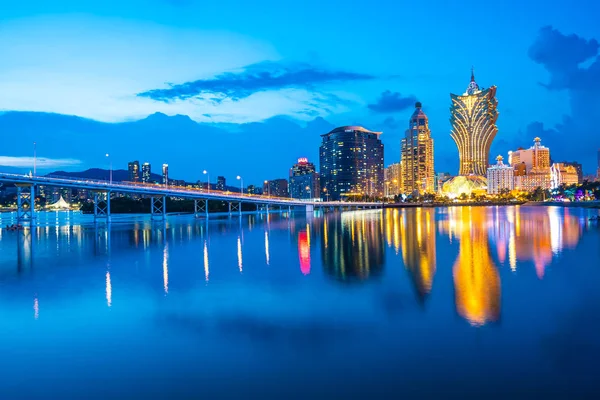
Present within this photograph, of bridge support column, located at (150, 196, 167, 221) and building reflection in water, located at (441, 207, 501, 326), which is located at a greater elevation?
bridge support column, located at (150, 196, 167, 221)

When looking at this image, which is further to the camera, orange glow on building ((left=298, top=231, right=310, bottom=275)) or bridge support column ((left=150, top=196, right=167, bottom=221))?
bridge support column ((left=150, top=196, right=167, bottom=221))

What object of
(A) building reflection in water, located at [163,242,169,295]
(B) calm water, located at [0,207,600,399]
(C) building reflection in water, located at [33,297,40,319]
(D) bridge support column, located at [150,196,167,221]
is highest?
(D) bridge support column, located at [150,196,167,221]

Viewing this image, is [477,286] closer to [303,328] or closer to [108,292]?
[303,328]

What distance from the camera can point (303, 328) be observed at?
13.0 metres

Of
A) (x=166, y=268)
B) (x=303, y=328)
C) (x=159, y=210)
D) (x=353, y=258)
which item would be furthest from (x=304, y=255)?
(x=159, y=210)

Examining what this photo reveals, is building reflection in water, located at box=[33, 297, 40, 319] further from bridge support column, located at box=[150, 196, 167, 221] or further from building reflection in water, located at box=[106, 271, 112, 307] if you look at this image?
bridge support column, located at box=[150, 196, 167, 221]

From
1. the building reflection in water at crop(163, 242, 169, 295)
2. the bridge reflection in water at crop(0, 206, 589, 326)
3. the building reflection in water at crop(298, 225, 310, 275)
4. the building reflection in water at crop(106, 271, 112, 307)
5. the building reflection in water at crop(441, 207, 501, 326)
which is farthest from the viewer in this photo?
the building reflection in water at crop(298, 225, 310, 275)

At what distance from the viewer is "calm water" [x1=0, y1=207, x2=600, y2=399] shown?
929 centimetres

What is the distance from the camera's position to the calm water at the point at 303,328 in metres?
9.29

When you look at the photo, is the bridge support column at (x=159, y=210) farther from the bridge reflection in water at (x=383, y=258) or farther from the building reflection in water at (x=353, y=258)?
the building reflection in water at (x=353, y=258)

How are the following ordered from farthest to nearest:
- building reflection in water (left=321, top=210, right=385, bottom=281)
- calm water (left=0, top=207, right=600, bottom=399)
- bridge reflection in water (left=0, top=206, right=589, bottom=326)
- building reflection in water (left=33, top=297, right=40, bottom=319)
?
building reflection in water (left=321, top=210, right=385, bottom=281) → bridge reflection in water (left=0, top=206, right=589, bottom=326) → building reflection in water (left=33, top=297, right=40, bottom=319) → calm water (left=0, top=207, right=600, bottom=399)

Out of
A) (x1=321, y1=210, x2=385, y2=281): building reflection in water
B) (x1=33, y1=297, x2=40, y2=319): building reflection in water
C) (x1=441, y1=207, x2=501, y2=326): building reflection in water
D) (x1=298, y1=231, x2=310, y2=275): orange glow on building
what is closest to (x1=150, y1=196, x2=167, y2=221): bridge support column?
(x1=298, y1=231, x2=310, y2=275): orange glow on building

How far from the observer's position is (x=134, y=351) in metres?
11.3

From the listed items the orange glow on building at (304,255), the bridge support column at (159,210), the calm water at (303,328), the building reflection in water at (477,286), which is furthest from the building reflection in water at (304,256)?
the bridge support column at (159,210)
